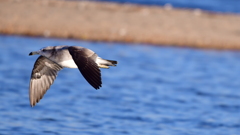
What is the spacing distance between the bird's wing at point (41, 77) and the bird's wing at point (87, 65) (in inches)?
45.6

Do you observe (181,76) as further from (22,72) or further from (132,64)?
(22,72)

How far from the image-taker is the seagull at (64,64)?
25.7 feet

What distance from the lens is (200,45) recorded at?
21.2 metres

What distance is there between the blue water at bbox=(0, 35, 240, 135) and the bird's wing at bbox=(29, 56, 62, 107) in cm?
84

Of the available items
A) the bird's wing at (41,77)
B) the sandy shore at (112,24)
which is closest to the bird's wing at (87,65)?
the bird's wing at (41,77)

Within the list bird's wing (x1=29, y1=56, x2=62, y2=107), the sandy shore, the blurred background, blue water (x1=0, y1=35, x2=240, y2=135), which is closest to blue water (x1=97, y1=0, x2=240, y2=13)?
the blurred background

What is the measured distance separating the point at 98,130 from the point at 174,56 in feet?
31.3

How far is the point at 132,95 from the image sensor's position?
544 inches

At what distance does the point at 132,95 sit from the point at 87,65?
5917 mm

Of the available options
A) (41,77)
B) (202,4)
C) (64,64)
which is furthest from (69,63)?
(202,4)

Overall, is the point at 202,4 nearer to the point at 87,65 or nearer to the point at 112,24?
the point at 112,24

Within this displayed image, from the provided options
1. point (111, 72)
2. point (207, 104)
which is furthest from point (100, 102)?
point (111, 72)

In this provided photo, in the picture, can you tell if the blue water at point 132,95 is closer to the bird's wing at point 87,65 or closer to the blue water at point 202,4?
the bird's wing at point 87,65

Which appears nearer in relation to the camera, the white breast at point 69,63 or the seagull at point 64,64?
the seagull at point 64,64
